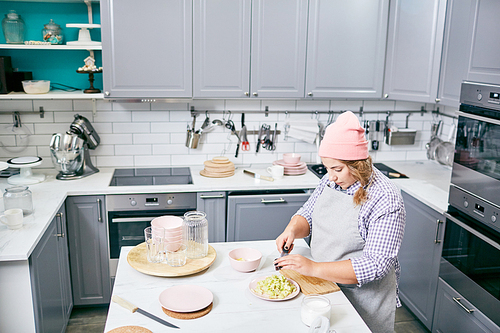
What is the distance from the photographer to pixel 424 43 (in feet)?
11.2

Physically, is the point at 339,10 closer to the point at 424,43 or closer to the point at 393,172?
the point at 424,43

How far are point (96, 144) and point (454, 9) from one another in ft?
9.21

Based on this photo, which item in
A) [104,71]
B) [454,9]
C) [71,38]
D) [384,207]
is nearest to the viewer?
[384,207]

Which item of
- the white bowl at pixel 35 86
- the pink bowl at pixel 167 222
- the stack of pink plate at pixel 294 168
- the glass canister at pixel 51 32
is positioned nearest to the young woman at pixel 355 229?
the pink bowl at pixel 167 222

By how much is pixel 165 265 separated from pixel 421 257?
1.96 m

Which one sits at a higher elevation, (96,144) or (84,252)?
(96,144)

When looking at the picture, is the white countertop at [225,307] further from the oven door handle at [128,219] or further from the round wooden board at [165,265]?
the oven door handle at [128,219]

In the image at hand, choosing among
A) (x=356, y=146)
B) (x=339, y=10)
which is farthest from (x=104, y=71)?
(x=356, y=146)

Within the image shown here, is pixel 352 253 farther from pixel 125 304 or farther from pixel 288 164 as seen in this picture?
pixel 288 164

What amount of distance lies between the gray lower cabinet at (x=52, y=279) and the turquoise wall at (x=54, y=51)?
1159 mm

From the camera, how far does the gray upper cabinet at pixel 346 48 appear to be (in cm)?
353

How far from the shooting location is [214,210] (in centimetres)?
347

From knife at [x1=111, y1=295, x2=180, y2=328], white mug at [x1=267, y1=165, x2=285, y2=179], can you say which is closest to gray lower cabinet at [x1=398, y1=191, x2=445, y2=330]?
white mug at [x1=267, y1=165, x2=285, y2=179]

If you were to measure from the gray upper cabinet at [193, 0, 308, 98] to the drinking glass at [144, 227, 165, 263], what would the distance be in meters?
1.68
